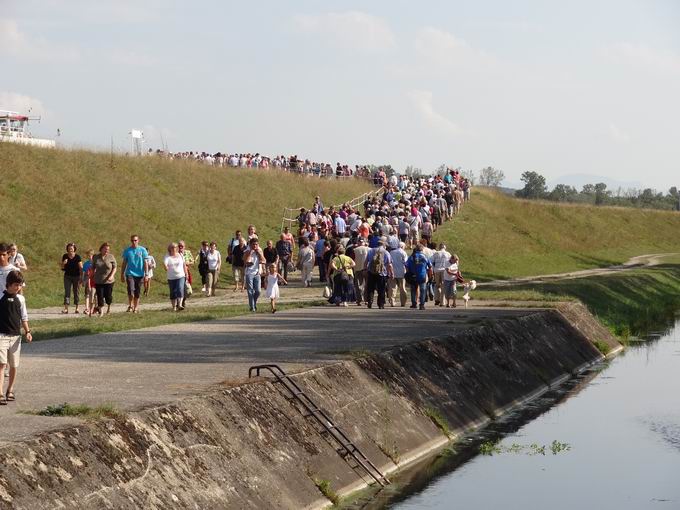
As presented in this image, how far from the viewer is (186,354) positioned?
20.8 meters

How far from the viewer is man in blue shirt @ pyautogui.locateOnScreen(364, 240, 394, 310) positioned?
102 ft

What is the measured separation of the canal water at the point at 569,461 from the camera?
55.2ft

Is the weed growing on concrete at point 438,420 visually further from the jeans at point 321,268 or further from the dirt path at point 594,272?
the dirt path at point 594,272

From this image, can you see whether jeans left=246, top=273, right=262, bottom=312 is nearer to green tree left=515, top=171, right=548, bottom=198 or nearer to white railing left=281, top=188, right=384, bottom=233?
white railing left=281, top=188, right=384, bottom=233

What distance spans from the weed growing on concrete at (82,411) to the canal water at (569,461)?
11.4 feet

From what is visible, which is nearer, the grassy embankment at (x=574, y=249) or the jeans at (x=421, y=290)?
the jeans at (x=421, y=290)

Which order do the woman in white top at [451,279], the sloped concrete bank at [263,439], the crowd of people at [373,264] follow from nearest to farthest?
the sloped concrete bank at [263,439] → the crowd of people at [373,264] → the woman in white top at [451,279]

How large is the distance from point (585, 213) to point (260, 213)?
3671 centimetres

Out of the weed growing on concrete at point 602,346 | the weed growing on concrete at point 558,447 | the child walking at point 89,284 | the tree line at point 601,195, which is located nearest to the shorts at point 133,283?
the child walking at point 89,284

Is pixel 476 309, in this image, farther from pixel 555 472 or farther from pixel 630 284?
pixel 630 284

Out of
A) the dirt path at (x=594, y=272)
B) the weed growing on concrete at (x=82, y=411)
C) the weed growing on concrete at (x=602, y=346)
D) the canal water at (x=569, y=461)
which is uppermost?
the dirt path at (x=594, y=272)

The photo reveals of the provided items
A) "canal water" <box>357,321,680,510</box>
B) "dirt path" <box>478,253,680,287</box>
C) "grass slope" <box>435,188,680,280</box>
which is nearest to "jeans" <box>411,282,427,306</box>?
"canal water" <box>357,321,680,510</box>

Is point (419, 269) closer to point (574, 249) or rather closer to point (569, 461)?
point (569, 461)

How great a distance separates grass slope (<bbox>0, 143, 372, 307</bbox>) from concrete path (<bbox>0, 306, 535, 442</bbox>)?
1035 centimetres
